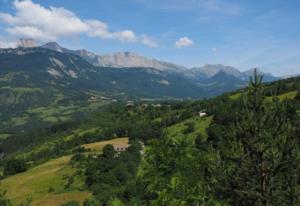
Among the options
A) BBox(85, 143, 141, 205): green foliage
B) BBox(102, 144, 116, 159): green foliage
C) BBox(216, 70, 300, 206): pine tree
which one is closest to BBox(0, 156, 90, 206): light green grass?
BBox(85, 143, 141, 205): green foliage

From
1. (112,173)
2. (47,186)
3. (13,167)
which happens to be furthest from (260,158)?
(13,167)

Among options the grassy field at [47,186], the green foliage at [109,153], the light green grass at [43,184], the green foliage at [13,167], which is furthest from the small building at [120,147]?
the green foliage at [13,167]

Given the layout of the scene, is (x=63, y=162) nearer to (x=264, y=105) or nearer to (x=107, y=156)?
(x=107, y=156)

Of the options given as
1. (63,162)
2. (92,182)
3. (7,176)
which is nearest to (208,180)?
(92,182)

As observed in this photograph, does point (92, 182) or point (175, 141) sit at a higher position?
point (175, 141)

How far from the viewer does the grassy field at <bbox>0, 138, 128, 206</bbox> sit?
96625 mm

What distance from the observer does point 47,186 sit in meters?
115

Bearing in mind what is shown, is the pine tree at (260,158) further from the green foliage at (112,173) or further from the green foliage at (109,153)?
the green foliage at (109,153)

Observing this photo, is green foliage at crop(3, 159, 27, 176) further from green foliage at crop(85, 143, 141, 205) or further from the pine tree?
the pine tree

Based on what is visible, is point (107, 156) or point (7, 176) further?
point (7, 176)

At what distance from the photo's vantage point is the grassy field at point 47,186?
96625mm

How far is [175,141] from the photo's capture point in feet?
91.0

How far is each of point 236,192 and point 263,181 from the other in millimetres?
1974

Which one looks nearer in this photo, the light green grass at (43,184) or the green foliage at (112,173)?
the green foliage at (112,173)
